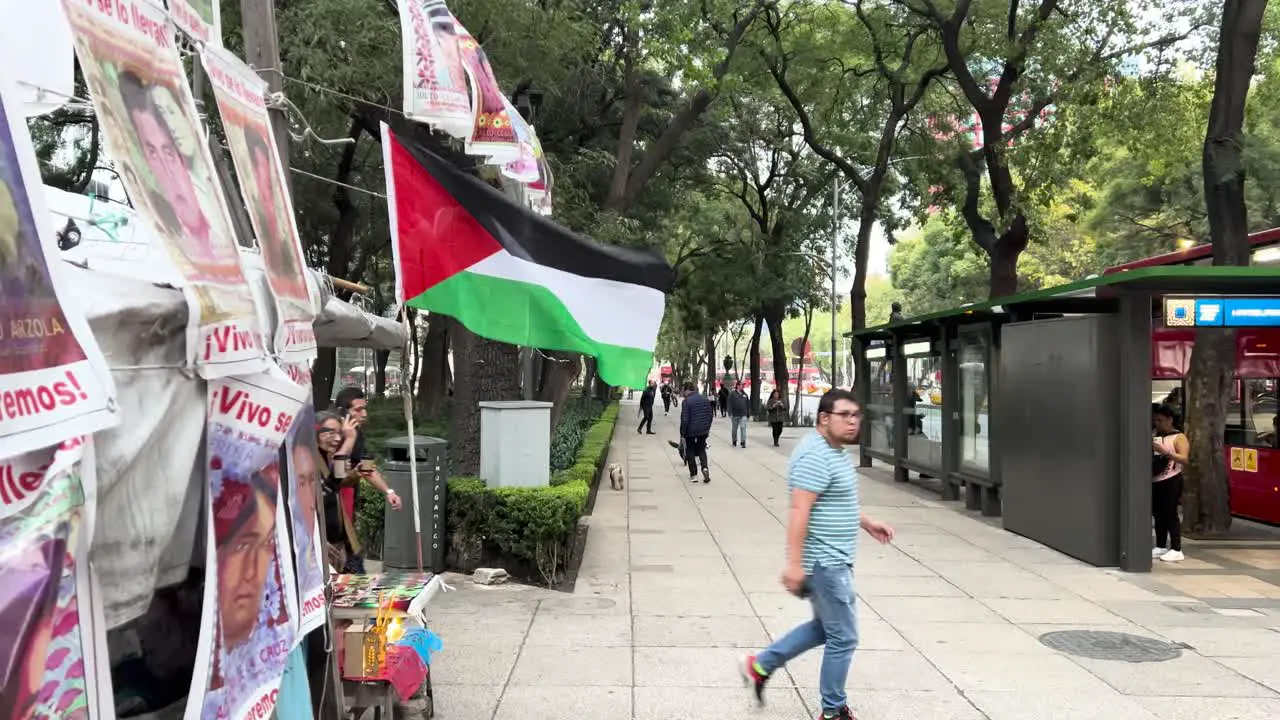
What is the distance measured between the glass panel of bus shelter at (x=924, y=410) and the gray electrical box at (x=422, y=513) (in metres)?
8.55

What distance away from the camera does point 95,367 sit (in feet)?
6.82

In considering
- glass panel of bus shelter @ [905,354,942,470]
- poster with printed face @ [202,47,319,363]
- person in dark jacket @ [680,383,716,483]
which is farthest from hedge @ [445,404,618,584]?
person in dark jacket @ [680,383,716,483]

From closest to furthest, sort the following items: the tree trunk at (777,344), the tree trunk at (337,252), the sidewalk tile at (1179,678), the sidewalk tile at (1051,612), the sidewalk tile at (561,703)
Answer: the sidewalk tile at (561,703) < the sidewalk tile at (1179,678) < the sidewalk tile at (1051,612) < the tree trunk at (337,252) < the tree trunk at (777,344)

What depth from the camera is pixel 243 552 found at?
2.96 meters

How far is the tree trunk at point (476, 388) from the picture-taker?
11461 mm

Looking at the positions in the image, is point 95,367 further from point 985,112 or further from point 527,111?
point 985,112

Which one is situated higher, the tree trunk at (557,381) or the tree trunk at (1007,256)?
the tree trunk at (1007,256)

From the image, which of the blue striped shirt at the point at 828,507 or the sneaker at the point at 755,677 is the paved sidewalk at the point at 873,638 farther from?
the blue striped shirt at the point at 828,507

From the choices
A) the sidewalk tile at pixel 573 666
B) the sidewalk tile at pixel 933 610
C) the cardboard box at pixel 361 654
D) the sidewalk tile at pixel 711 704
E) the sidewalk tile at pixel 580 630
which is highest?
the cardboard box at pixel 361 654

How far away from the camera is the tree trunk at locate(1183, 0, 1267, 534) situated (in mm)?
11031

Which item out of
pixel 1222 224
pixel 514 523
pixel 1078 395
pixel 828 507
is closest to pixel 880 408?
pixel 1222 224

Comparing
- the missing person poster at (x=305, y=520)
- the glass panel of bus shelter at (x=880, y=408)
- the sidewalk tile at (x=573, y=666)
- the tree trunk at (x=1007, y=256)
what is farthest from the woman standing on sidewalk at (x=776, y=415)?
the missing person poster at (x=305, y=520)

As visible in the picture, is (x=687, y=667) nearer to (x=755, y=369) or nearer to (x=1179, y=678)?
(x=1179, y=678)

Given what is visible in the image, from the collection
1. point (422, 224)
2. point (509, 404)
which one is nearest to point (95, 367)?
point (422, 224)
